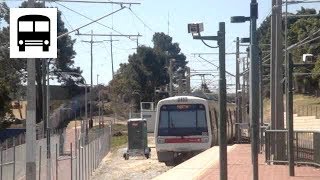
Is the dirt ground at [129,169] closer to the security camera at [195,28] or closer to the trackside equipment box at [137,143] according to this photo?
the trackside equipment box at [137,143]

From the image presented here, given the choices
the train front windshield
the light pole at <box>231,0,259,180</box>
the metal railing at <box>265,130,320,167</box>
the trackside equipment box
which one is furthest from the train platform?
the trackside equipment box

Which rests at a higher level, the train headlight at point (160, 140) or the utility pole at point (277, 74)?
the utility pole at point (277, 74)

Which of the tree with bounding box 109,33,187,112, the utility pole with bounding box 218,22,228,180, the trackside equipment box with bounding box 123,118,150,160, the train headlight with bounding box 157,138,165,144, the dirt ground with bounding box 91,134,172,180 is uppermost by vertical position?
the tree with bounding box 109,33,187,112

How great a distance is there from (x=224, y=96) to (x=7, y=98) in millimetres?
42874

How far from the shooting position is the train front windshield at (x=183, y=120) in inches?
1368

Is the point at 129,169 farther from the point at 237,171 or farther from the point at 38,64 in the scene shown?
the point at 38,64

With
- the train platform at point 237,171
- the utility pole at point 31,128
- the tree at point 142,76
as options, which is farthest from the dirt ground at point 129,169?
the tree at point 142,76

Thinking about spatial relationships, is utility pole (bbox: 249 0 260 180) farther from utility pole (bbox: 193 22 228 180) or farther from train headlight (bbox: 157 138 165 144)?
train headlight (bbox: 157 138 165 144)

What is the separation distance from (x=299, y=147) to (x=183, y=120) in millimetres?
13106

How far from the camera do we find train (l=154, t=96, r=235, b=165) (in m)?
34.6

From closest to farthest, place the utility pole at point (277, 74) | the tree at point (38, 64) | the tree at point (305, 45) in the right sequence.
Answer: the utility pole at point (277, 74) → the tree at point (38, 64) → the tree at point (305, 45)

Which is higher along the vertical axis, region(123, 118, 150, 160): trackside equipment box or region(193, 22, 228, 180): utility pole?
region(193, 22, 228, 180): utility pole

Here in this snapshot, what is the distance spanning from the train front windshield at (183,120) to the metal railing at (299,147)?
36.2ft

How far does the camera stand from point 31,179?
595 inches
